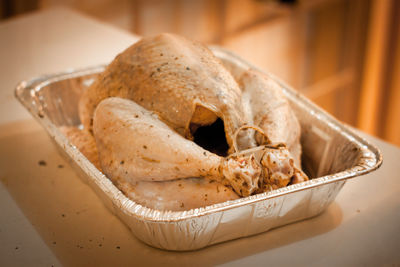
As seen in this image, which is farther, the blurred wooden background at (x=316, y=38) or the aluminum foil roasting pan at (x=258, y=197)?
the blurred wooden background at (x=316, y=38)

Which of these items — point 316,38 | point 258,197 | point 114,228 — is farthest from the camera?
point 316,38

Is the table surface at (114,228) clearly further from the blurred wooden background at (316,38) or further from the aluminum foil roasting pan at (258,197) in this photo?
the blurred wooden background at (316,38)

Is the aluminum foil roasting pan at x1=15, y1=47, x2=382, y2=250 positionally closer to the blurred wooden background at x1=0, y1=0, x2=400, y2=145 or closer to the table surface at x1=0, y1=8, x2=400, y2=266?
Result: the table surface at x1=0, y1=8, x2=400, y2=266

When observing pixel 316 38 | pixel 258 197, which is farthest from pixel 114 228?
pixel 316 38

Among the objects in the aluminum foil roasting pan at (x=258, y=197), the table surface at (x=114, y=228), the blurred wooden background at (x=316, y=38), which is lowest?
the blurred wooden background at (x=316, y=38)

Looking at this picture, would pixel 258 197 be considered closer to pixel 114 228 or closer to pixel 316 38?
pixel 114 228

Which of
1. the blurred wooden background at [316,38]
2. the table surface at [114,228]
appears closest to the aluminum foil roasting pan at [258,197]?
the table surface at [114,228]
